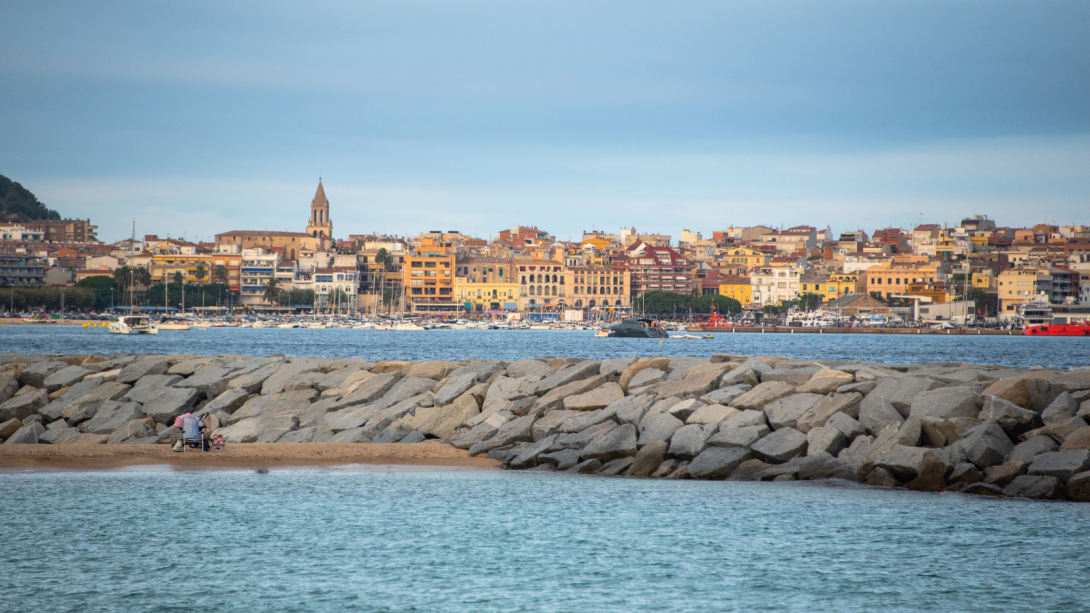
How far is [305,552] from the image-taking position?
865 cm

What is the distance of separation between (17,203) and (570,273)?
293 feet

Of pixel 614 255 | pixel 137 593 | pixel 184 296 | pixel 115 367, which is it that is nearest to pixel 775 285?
pixel 614 255

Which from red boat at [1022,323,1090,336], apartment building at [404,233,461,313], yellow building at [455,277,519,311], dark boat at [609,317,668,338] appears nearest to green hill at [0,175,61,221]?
apartment building at [404,233,461,313]

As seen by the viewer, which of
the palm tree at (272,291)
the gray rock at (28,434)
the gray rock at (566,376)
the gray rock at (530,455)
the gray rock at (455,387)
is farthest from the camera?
the palm tree at (272,291)

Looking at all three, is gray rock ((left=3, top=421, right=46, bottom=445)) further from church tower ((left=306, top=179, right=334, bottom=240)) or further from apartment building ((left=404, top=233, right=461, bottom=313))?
church tower ((left=306, top=179, right=334, bottom=240))

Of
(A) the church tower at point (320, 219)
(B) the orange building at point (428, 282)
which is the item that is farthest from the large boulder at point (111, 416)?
(A) the church tower at point (320, 219)

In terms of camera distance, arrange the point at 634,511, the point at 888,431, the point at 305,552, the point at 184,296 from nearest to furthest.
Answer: the point at 305,552 → the point at 634,511 → the point at 888,431 → the point at 184,296

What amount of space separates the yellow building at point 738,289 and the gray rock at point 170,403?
136536mm

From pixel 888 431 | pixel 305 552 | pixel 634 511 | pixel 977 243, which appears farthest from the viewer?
pixel 977 243

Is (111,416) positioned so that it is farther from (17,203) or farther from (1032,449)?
(17,203)

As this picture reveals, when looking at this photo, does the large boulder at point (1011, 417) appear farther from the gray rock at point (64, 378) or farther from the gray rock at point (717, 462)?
the gray rock at point (64, 378)

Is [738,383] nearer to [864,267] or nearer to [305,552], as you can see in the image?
[305,552]

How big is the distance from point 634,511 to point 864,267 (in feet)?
474

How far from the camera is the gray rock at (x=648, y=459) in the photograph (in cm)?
1212
